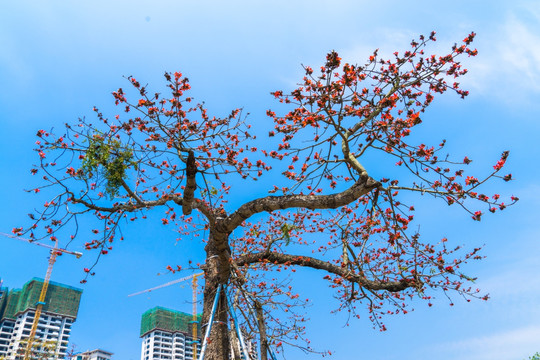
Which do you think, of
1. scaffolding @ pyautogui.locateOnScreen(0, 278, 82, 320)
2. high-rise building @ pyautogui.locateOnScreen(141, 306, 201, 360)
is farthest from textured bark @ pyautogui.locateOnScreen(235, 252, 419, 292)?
scaffolding @ pyautogui.locateOnScreen(0, 278, 82, 320)

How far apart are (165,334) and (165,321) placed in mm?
4132

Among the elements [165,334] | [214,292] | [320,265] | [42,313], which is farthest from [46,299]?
[320,265]

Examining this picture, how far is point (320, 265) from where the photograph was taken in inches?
278

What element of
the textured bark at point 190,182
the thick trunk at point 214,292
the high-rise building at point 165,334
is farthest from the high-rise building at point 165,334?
the textured bark at point 190,182

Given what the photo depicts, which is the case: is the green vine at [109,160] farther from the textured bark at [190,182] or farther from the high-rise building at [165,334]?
the high-rise building at [165,334]

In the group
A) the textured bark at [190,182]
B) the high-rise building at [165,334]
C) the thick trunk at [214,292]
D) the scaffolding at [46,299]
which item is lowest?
the thick trunk at [214,292]

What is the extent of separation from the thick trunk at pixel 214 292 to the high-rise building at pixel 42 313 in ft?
297

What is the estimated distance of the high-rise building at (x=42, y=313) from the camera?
248 ft

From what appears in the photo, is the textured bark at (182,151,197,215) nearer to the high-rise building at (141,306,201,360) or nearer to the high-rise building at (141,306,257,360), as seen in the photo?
the high-rise building at (141,306,257,360)

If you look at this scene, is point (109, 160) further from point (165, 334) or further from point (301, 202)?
point (165, 334)

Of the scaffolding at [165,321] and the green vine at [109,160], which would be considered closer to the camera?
the green vine at [109,160]

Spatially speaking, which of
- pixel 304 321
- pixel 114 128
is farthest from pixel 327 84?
pixel 304 321

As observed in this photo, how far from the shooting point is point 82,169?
4.98 meters

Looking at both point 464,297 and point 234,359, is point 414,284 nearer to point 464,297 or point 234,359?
point 464,297
